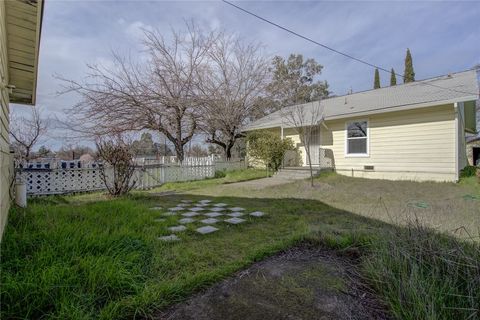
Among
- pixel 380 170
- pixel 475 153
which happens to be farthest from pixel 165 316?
pixel 475 153

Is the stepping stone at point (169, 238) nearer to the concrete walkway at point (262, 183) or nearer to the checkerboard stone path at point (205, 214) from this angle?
the checkerboard stone path at point (205, 214)

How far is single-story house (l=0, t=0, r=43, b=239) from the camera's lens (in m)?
3.46

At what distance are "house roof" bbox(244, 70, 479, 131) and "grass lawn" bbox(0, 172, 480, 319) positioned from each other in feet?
26.6

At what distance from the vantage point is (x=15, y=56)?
186 inches

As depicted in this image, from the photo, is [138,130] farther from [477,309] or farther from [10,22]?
[477,309]

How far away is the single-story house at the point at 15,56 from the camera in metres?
3.46

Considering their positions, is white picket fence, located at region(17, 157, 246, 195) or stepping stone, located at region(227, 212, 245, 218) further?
white picket fence, located at region(17, 157, 246, 195)

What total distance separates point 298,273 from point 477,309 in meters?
1.34

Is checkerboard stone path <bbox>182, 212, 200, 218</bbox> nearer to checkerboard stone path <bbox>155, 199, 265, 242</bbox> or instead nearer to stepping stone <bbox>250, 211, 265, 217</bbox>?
checkerboard stone path <bbox>155, 199, 265, 242</bbox>

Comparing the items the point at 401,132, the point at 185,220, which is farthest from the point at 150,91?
the point at 401,132

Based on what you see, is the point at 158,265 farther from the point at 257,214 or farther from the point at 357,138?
the point at 357,138

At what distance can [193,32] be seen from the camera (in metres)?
15.2

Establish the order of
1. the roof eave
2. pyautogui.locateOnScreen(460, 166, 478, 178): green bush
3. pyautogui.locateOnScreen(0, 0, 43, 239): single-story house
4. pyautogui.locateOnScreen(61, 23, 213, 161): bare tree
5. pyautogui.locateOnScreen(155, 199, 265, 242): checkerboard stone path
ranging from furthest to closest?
pyautogui.locateOnScreen(61, 23, 213, 161): bare tree → pyautogui.locateOnScreen(460, 166, 478, 178): green bush → the roof eave → pyautogui.locateOnScreen(155, 199, 265, 242): checkerboard stone path → pyautogui.locateOnScreen(0, 0, 43, 239): single-story house

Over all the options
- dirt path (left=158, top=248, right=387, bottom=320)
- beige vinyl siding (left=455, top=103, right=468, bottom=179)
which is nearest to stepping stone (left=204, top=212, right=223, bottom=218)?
dirt path (left=158, top=248, right=387, bottom=320)
